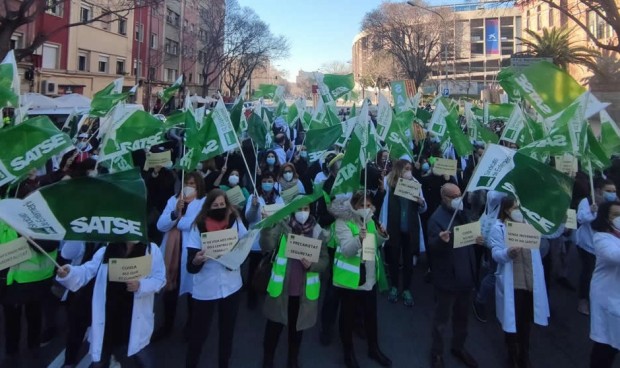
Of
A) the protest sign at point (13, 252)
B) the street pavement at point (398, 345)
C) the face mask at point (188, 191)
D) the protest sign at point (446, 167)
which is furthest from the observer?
the protest sign at point (446, 167)

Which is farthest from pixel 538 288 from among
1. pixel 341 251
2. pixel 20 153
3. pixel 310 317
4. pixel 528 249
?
pixel 20 153

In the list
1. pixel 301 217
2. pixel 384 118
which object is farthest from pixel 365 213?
pixel 384 118

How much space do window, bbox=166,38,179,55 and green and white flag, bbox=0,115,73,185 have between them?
42404mm

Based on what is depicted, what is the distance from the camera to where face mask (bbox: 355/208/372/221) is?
14.1 feet

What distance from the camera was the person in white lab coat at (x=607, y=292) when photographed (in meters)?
3.49

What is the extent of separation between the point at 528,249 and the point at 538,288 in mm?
360

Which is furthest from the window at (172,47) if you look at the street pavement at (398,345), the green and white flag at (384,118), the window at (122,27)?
the street pavement at (398,345)

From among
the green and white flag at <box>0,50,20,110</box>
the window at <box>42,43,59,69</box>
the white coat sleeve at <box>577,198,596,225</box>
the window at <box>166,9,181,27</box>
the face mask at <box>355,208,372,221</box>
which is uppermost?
the window at <box>166,9,181,27</box>

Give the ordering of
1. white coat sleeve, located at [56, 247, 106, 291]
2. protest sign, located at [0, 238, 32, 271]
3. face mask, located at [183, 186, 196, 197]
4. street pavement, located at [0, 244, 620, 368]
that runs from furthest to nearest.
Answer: face mask, located at [183, 186, 196, 197] < street pavement, located at [0, 244, 620, 368] < white coat sleeve, located at [56, 247, 106, 291] < protest sign, located at [0, 238, 32, 271]

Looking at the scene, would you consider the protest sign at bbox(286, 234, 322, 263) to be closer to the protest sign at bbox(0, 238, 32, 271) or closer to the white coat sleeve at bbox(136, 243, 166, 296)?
the white coat sleeve at bbox(136, 243, 166, 296)

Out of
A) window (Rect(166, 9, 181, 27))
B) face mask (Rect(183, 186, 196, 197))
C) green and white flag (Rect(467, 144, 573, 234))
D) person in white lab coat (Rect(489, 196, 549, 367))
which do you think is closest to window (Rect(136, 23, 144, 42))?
window (Rect(166, 9, 181, 27))

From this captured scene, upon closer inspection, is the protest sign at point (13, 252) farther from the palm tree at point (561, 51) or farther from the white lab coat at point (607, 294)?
the palm tree at point (561, 51)

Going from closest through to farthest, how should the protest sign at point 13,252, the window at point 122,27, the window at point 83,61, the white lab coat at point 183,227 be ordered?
the protest sign at point 13,252 < the white lab coat at point 183,227 < the window at point 83,61 < the window at point 122,27

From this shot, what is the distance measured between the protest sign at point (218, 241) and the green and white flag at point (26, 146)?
1404mm
